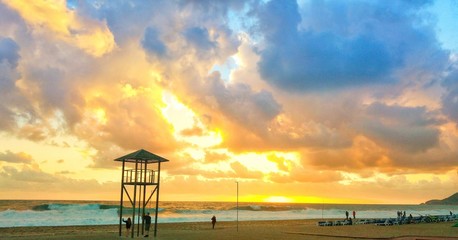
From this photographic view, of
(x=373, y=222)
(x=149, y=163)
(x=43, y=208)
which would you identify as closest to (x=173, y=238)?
(x=149, y=163)

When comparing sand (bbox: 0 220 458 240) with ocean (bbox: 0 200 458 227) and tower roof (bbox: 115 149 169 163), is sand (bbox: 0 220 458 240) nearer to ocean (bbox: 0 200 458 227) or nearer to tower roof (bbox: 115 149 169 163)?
tower roof (bbox: 115 149 169 163)

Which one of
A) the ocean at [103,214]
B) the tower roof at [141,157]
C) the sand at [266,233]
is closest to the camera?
the tower roof at [141,157]

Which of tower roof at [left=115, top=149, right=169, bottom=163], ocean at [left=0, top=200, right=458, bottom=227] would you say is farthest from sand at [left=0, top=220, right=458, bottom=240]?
ocean at [left=0, top=200, right=458, bottom=227]

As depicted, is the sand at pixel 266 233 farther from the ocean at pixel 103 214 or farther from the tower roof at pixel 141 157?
the ocean at pixel 103 214

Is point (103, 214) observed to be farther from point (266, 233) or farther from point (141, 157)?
point (141, 157)

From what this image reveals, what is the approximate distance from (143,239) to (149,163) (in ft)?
16.4

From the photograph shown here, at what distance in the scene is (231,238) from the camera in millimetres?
31688

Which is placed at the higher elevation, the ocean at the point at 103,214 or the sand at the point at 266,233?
the sand at the point at 266,233

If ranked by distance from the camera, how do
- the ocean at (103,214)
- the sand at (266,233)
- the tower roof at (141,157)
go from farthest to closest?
1. the ocean at (103,214)
2. the sand at (266,233)
3. the tower roof at (141,157)

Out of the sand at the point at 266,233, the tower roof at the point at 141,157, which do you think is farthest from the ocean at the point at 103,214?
the tower roof at the point at 141,157

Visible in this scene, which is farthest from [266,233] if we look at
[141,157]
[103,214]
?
[103,214]

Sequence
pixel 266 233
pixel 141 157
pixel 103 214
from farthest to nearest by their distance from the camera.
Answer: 1. pixel 103 214
2. pixel 266 233
3. pixel 141 157

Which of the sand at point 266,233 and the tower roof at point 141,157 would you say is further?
the sand at point 266,233

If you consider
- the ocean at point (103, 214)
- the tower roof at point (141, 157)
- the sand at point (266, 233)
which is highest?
the tower roof at point (141, 157)
